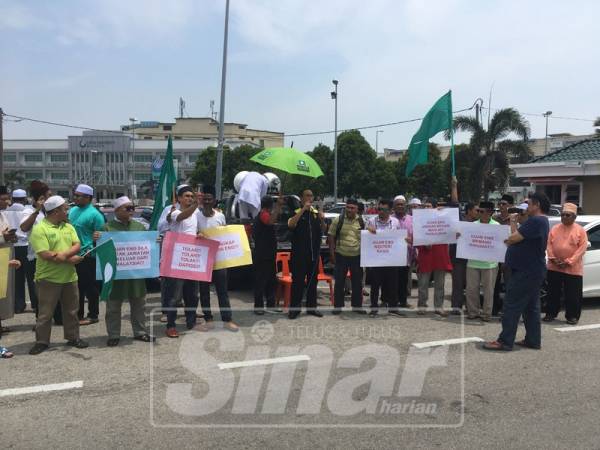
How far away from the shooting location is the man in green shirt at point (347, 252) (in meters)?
8.39

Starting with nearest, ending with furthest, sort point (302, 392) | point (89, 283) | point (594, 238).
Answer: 1. point (302, 392)
2. point (89, 283)
3. point (594, 238)

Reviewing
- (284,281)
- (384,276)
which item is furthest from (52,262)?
(384,276)

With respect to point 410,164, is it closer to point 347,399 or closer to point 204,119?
point 347,399

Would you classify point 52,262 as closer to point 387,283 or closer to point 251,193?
point 251,193

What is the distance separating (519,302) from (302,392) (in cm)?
296

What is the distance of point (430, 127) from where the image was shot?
988cm

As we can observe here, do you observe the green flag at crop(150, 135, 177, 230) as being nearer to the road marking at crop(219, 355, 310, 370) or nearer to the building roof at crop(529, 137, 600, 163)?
the road marking at crop(219, 355, 310, 370)

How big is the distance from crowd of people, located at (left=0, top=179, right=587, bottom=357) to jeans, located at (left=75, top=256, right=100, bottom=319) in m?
0.01

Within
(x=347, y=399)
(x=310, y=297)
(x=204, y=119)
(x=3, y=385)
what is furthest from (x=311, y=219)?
(x=204, y=119)

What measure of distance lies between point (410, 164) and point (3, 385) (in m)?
7.34

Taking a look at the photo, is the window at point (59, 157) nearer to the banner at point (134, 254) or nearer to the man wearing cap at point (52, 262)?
the banner at point (134, 254)

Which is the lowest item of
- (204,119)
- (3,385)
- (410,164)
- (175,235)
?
(3,385)

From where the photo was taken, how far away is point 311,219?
8156mm

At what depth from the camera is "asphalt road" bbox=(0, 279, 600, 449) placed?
4.14 meters
